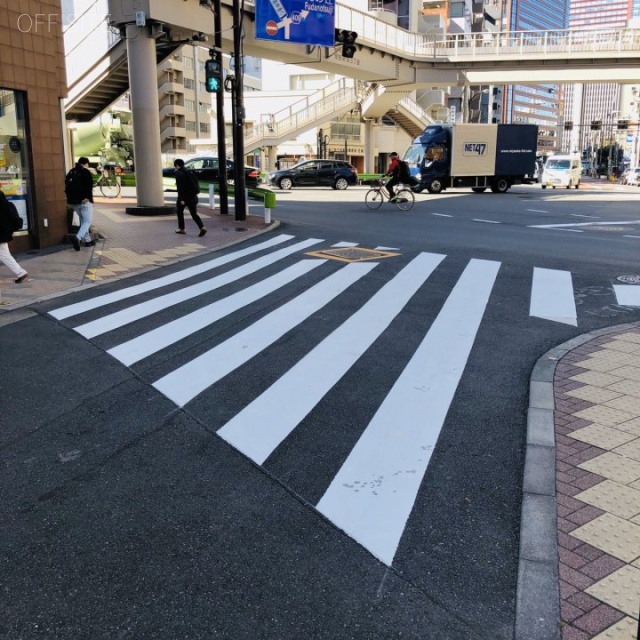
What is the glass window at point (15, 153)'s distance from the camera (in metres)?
13.0

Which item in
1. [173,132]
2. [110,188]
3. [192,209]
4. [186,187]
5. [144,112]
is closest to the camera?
[186,187]

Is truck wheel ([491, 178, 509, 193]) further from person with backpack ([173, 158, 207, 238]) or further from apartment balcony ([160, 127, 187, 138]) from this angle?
apartment balcony ([160, 127, 187, 138])

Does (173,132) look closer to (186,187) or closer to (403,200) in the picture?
(403,200)

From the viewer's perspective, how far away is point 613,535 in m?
3.42

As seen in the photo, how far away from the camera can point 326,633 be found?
2809 mm

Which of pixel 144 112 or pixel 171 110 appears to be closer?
pixel 144 112

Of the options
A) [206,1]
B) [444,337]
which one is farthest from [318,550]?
[206,1]

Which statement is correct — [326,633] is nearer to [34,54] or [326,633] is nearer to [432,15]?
[34,54]

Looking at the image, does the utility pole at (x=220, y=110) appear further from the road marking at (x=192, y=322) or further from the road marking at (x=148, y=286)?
the road marking at (x=192, y=322)

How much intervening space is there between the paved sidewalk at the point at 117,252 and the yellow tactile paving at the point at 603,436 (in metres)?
7.44

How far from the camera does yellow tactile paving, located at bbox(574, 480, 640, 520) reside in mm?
3639

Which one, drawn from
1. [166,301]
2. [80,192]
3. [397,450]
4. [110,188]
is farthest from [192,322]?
[110,188]

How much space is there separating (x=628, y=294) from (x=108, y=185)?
24.7 m

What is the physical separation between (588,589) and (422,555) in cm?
79
